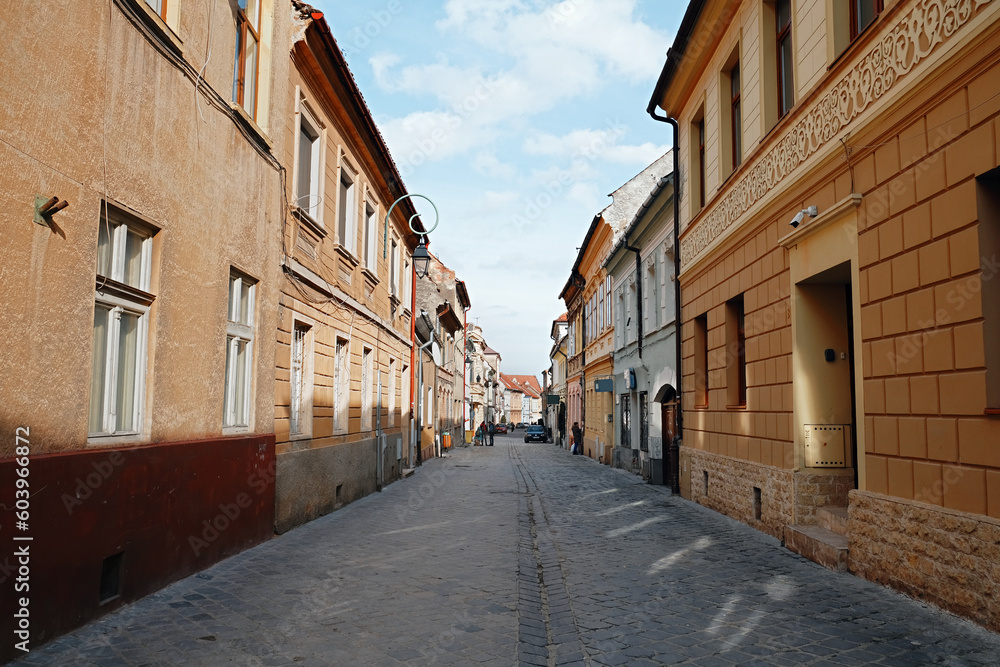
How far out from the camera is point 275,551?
8.66m

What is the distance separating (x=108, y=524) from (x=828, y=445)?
24.9 ft

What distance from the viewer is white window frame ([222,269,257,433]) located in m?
8.63

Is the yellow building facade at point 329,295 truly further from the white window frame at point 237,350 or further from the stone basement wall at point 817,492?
the stone basement wall at point 817,492

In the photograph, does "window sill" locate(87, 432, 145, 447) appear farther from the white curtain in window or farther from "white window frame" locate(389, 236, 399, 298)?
"white window frame" locate(389, 236, 399, 298)

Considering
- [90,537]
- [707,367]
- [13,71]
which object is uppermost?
[13,71]

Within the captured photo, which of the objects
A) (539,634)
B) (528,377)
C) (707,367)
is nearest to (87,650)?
(539,634)

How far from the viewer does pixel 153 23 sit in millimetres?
6402

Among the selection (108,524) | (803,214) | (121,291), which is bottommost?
(108,524)

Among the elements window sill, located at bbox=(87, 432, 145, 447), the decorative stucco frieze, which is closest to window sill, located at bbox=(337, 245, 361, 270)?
the decorative stucco frieze

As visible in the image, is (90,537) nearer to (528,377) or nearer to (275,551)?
(275,551)

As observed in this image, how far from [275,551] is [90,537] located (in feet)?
11.2

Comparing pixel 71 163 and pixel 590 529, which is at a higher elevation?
pixel 71 163

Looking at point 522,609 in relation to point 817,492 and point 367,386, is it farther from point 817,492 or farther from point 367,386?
point 367,386

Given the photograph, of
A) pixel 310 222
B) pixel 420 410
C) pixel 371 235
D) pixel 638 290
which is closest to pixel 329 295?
pixel 310 222
